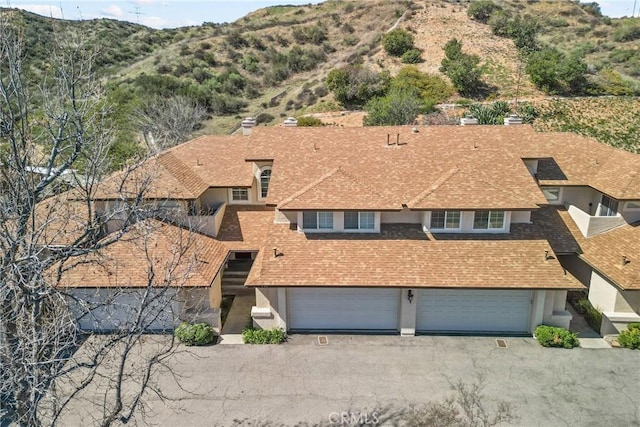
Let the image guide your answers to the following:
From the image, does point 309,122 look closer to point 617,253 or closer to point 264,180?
point 264,180

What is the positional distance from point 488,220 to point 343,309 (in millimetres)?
7334

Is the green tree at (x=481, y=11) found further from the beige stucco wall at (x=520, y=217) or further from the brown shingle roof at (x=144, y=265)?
the brown shingle roof at (x=144, y=265)

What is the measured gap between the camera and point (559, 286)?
699 inches

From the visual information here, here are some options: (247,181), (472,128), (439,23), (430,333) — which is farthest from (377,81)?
(430,333)

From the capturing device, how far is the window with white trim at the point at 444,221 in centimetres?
2005

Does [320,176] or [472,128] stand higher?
[472,128]

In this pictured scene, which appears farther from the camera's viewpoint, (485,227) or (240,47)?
(240,47)

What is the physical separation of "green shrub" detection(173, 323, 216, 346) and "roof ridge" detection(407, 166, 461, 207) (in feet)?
32.0

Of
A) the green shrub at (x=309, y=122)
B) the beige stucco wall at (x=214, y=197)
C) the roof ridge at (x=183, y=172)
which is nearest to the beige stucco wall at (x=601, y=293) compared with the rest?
the beige stucco wall at (x=214, y=197)

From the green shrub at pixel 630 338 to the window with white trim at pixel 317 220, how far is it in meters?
12.3

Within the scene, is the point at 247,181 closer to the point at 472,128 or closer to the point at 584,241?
the point at 472,128

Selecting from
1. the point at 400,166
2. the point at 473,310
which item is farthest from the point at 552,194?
the point at 473,310

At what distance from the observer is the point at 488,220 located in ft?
65.7

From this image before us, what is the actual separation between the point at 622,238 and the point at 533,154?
18.0 ft
